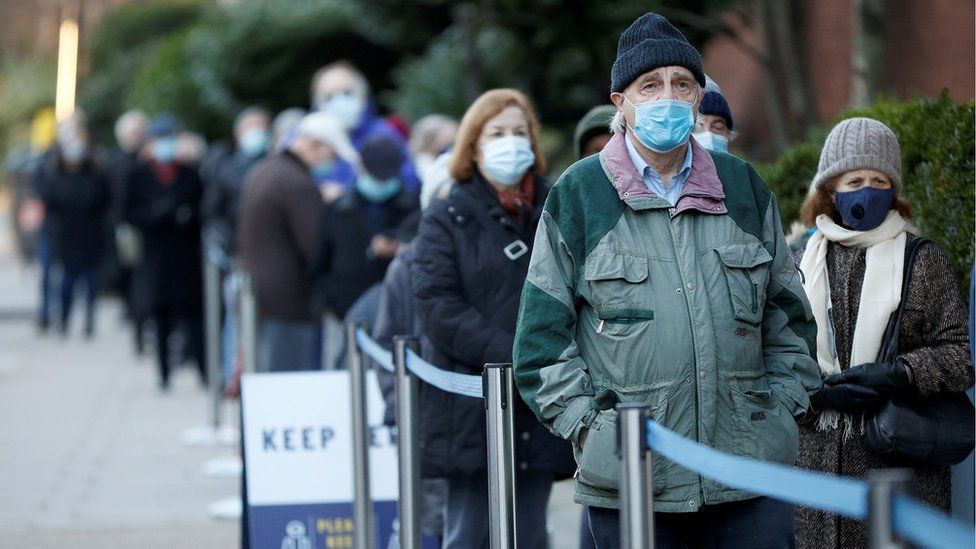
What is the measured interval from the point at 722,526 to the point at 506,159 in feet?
6.09

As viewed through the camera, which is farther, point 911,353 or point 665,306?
point 911,353

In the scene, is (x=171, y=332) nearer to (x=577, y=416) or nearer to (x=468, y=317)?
(x=468, y=317)

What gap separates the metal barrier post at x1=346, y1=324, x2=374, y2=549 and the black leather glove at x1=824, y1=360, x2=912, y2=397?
1.90 m

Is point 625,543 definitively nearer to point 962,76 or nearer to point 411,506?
point 411,506

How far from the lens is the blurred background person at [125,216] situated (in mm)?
13789

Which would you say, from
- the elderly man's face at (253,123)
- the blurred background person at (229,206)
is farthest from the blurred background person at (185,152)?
the elderly man's face at (253,123)

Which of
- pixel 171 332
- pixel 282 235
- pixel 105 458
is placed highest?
pixel 282 235

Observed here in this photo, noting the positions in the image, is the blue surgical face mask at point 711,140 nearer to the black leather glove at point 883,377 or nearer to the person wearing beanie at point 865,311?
the person wearing beanie at point 865,311

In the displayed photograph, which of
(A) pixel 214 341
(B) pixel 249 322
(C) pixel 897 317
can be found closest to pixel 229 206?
(A) pixel 214 341

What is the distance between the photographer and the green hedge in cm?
523

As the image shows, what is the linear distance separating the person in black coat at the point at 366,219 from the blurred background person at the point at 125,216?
575 cm

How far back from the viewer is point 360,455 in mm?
5738

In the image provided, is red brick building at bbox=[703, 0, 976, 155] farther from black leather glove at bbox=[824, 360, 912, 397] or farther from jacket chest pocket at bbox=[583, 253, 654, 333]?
jacket chest pocket at bbox=[583, 253, 654, 333]

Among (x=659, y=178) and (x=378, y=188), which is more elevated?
(x=378, y=188)
